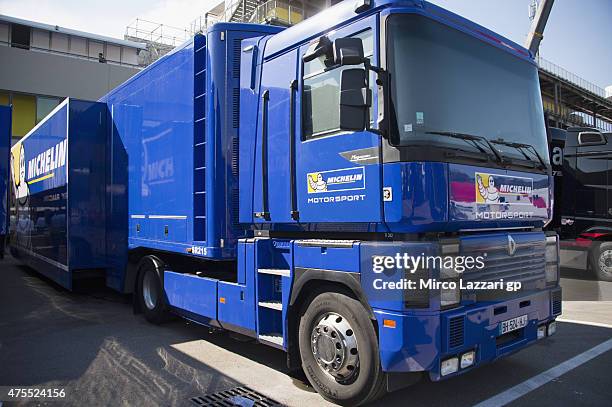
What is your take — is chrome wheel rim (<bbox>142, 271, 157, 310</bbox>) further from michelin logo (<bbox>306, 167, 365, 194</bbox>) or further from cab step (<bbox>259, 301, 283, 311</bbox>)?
michelin logo (<bbox>306, 167, 365, 194</bbox>)

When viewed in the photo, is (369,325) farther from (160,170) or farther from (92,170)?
(92,170)

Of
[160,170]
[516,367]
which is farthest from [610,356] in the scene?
[160,170]

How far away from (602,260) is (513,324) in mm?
8454

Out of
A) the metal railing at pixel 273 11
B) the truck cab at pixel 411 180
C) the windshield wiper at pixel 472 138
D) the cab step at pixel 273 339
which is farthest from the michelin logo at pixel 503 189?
the metal railing at pixel 273 11

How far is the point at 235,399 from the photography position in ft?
13.5

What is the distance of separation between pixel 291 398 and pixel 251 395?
0.36 m

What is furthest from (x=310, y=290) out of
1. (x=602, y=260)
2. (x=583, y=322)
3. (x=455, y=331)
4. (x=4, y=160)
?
(x=4, y=160)

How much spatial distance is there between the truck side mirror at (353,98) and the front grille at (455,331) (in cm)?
156

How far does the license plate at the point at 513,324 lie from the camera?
389cm

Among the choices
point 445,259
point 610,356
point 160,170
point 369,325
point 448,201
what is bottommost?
point 610,356

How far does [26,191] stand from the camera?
38.8 feet

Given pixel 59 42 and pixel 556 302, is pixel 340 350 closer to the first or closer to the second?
pixel 556 302

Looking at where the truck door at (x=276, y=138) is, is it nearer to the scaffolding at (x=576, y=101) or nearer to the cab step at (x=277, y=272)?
the cab step at (x=277, y=272)

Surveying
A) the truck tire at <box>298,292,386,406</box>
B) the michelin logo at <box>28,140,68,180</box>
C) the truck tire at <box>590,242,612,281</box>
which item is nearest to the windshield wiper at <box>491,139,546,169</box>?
the truck tire at <box>298,292,386,406</box>
